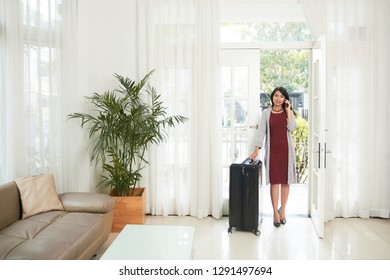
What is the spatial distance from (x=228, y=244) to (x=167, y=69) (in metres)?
1.96

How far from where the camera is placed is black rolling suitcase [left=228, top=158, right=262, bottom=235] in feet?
10.4

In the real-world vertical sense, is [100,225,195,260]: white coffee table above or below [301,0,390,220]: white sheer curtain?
below

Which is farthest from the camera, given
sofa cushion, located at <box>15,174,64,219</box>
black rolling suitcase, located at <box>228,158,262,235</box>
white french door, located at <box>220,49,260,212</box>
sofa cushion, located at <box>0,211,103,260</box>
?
white french door, located at <box>220,49,260,212</box>

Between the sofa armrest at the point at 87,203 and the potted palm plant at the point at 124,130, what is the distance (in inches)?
20.5

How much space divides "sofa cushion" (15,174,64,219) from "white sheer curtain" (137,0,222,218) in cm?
123

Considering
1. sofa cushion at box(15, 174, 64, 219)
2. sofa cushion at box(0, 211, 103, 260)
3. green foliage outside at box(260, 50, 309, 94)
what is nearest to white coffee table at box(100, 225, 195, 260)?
sofa cushion at box(0, 211, 103, 260)

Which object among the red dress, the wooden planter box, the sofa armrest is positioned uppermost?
the red dress

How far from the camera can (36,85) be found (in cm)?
294

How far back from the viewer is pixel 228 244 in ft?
9.55

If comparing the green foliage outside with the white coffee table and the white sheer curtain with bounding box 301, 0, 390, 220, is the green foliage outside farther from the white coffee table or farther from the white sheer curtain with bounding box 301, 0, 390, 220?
the white coffee table

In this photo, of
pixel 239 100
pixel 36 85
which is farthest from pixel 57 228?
pixel 239 100

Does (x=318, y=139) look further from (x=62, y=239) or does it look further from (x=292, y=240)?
(x=62, y=239)

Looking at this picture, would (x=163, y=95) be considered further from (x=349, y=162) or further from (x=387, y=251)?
(x=387, y=251)
